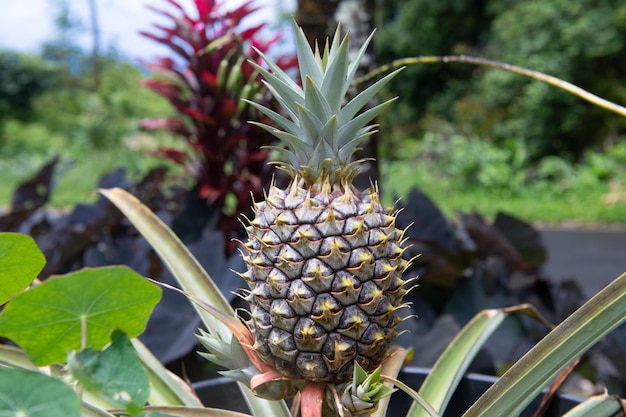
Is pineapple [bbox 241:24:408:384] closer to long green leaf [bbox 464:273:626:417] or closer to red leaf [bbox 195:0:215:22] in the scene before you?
long green leaf [bbox 464:273:626:417]

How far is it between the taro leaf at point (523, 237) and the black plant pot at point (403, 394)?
84 centimetres

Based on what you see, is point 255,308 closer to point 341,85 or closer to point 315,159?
point 315,159

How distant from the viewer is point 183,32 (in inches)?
65.0

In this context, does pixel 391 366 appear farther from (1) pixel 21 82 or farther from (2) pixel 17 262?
(1) pixel 21 82

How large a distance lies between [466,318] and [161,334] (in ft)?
2.65

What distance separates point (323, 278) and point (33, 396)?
362 mm

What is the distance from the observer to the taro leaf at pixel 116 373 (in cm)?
56

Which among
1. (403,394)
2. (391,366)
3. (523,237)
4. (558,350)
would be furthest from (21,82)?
(558,350)

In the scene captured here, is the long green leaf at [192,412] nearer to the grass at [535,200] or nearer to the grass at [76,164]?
the grass at [535,200]

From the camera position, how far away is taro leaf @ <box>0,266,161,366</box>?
595 millimetres

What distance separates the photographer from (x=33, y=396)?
0.50m

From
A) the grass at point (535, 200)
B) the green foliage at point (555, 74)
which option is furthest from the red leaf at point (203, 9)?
the green foliage at point (555, 74)

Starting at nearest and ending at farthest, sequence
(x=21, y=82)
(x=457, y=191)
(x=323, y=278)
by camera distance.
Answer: (x=323, y=278) < (x=457, y=191) < (x=21, y=82)

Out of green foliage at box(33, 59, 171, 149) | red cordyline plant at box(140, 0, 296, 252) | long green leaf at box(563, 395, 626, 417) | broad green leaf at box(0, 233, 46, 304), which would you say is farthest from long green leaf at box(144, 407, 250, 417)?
green foliage at box(33, 59, 171, 149)
